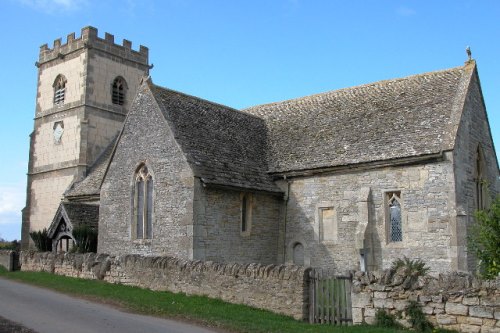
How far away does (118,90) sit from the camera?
38094mm

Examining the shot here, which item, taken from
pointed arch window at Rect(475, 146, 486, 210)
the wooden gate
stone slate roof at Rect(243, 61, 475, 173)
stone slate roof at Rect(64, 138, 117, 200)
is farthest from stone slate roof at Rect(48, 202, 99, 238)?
pointed arch window at Rect(475, 146, 486, 210)

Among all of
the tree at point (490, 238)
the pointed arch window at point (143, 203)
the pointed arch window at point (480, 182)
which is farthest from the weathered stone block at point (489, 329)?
the pointed arch window at point (143, 203)

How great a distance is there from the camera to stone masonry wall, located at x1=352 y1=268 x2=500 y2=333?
463 inches

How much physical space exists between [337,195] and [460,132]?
18.4ft

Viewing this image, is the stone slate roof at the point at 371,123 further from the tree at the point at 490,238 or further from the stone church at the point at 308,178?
the tree at the point at 490,238

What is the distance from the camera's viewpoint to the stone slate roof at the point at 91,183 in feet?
99.8

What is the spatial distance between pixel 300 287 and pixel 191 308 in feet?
10.6

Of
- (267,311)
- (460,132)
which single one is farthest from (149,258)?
(460,132)

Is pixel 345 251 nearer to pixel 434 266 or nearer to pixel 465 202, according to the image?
pixel 434 266

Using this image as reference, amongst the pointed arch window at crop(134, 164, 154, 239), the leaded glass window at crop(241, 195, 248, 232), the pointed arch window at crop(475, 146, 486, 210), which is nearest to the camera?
the pointed arch window at crop(475, 146, 486, 210)

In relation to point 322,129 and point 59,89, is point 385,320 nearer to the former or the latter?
point 322,129

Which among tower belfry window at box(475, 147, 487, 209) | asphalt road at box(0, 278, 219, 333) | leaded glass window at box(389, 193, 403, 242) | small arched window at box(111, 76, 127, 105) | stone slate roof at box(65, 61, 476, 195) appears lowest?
asphalt road at box(0, 278, 219, 333)

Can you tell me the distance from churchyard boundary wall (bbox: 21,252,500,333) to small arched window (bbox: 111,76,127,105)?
1821 centimetres

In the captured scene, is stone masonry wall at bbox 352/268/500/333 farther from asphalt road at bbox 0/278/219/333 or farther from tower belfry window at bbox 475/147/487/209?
tower belfry window at bbox 475/147/487/209
